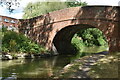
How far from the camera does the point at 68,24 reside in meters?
15.4

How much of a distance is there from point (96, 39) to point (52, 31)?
19.4 metres

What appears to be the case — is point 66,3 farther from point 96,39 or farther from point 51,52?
point 51,52

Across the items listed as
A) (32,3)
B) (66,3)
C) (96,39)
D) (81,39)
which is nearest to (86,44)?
(81,39)

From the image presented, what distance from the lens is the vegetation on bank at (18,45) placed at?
1477cm

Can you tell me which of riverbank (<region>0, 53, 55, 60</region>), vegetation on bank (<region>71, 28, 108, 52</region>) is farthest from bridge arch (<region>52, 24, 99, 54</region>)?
vegetation on bank (<region>71, 28, 108, 52</region>)

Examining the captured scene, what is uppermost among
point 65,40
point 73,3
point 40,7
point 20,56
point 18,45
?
point 73,3

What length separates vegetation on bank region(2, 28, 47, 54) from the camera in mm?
14766

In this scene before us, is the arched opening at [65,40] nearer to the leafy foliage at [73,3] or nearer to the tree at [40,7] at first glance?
the tree at [40,7]

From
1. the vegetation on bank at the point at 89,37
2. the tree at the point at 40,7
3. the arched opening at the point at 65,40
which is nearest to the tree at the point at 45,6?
the tree at the point at 40,7

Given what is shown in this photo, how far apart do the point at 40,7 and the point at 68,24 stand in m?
17.3

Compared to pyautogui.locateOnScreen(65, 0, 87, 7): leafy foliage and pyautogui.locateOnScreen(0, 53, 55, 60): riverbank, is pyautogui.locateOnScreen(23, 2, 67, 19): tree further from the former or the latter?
pyautogui.locateOnScreen(0, 53, 55, 60): riverbank

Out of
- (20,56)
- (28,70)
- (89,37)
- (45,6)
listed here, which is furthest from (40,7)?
(28,70)

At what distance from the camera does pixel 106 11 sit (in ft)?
43.9

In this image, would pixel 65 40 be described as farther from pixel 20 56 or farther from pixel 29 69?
pixel 29 69
